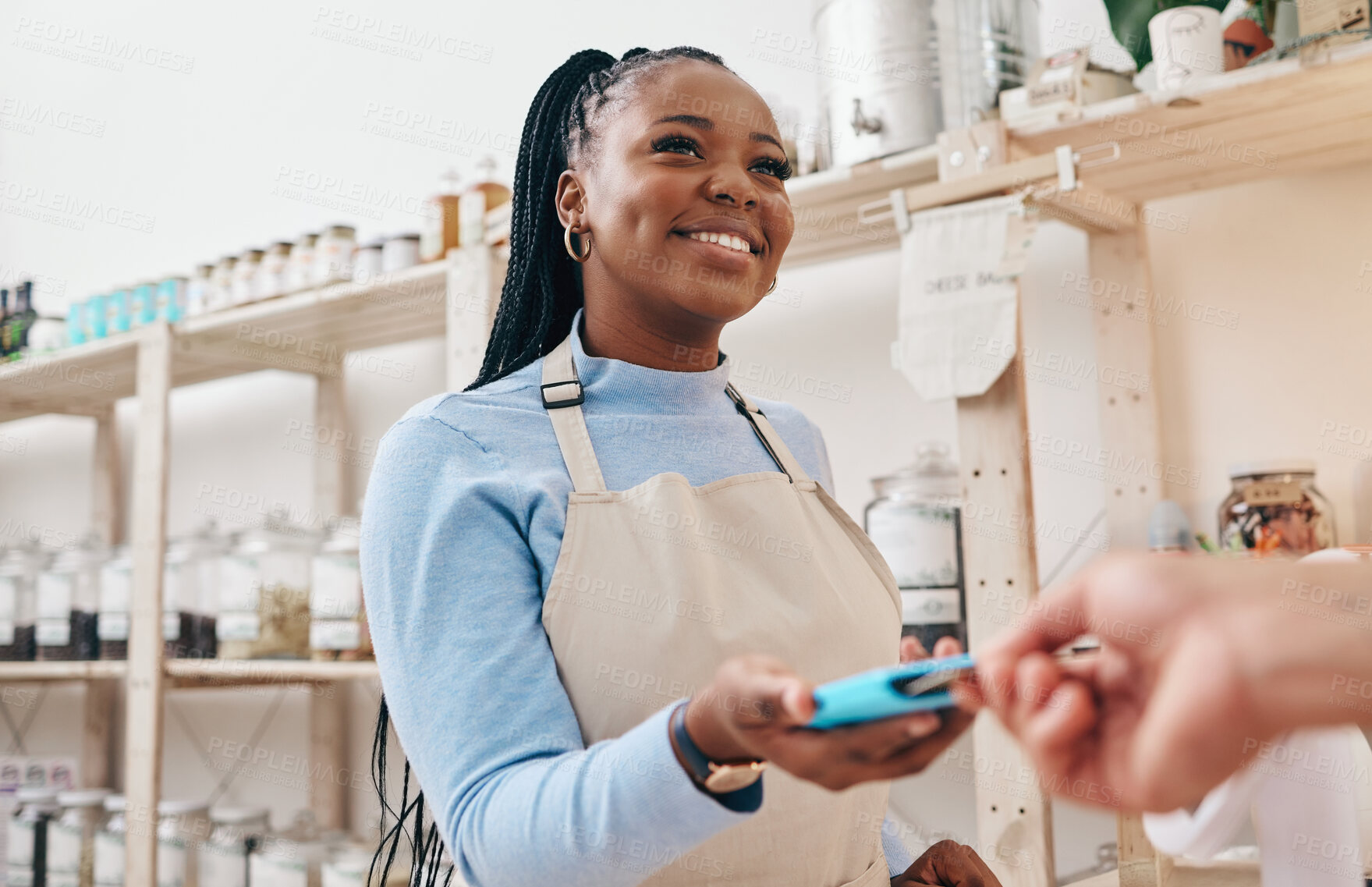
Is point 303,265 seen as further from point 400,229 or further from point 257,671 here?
point 257,671

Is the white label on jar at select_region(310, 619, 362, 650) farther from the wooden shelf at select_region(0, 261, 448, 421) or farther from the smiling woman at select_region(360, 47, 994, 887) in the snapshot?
the smiling woman at select_region(360, 47, 994, 887)

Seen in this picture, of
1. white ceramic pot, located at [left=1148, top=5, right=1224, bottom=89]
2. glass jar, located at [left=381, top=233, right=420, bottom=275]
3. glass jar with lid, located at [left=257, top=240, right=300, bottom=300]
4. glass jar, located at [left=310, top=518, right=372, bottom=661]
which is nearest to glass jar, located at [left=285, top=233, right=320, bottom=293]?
glass jar with lid, located at [left=257, top=240, right=300, bottom=300]

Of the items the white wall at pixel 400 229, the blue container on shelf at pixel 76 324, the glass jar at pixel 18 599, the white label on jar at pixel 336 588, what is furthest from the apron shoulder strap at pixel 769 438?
the glass jar at pixel 18 599

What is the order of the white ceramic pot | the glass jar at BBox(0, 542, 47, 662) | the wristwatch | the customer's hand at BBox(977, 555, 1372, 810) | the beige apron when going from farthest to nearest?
the glass jar at BBox(0, 542, 47, 662), the white ceramic pot, the beige apron, the wristwatch, the customer's hand at BBox(977, 555, 1372, 810)

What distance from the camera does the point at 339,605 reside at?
1810mm

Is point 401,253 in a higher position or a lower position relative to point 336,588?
higher

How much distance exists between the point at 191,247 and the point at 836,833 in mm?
2438

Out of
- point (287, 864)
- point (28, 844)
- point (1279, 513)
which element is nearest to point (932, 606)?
point (1279, 513)

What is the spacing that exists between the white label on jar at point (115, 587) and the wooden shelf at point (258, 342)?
420mm

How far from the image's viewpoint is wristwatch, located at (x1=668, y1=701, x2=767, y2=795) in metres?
0.55

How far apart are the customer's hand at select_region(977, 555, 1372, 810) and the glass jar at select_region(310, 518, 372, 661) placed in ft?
5.00

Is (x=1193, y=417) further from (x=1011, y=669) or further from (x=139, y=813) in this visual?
(x=139, y=813)

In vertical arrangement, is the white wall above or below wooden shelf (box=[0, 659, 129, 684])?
above

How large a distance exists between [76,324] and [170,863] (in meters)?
1.11
